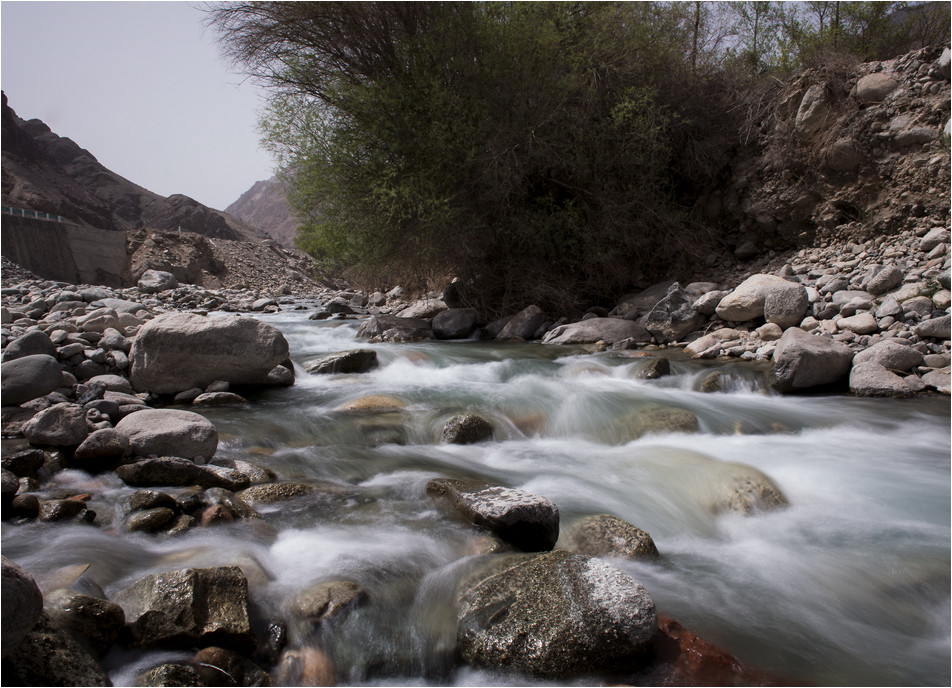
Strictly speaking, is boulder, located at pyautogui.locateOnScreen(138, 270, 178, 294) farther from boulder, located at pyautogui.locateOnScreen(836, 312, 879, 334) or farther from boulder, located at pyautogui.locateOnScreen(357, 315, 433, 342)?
boulder, located at pyautogui.locateOnScreen(836, 312, 879, 334)

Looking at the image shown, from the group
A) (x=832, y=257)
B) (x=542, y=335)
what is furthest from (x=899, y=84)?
(x=542, y=335)

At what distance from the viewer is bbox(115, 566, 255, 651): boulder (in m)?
2.17

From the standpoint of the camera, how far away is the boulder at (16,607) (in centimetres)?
177

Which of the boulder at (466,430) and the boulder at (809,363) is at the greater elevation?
the boulder at (809,363)

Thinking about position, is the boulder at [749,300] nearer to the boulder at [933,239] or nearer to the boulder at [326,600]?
the boulder at [933,239]

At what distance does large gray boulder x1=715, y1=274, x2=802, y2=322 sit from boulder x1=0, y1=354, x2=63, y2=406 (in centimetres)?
836

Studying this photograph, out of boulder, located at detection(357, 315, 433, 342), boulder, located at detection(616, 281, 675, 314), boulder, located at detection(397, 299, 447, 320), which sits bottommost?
boulder, located at detection(357, 315, 433, 342)

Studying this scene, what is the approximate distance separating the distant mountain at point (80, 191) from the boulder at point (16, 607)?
45.7 meters

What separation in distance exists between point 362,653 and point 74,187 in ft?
190

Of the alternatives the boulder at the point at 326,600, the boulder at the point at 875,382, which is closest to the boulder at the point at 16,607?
the boulder at the point at 326,600

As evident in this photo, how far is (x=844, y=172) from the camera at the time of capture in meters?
10.2

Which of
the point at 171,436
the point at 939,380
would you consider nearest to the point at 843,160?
the point at 939,380

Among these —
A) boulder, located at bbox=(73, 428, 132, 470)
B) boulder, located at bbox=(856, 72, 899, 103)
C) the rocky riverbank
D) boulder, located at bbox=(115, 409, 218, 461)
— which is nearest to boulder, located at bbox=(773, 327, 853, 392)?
the rocky riverbank

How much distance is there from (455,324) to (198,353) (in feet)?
18.6
